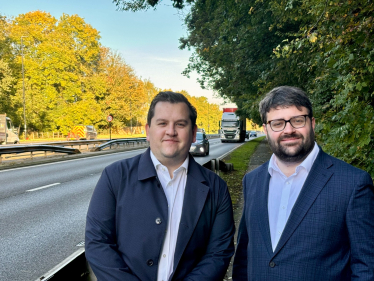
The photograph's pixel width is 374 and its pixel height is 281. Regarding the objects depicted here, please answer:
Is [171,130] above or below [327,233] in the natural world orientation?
above

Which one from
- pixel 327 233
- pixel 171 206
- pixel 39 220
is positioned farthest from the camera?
pixel 39 220

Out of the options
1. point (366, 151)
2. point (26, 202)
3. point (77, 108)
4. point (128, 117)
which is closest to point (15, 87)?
point (77, 108)

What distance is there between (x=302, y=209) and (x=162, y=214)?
2.51 ft

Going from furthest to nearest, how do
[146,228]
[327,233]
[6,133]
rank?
1. [6,133]
2. [146,228]
3. [327,233]

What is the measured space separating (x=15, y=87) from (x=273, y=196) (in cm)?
4845

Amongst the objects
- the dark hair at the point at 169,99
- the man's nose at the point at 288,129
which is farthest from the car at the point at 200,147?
the man's nose at the point at 288,129

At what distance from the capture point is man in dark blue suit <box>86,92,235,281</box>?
1.95m

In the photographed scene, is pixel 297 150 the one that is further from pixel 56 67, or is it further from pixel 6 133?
pixel 56 67

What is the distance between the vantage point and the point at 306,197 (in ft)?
6.11

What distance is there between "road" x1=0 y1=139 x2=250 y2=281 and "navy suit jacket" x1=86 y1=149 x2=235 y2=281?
8.75 ft

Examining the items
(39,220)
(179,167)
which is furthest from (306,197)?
(39,220)

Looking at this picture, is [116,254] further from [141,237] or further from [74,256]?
[74,256]

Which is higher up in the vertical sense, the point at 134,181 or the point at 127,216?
the point at 134,181

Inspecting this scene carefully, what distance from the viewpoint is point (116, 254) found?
1952mm
